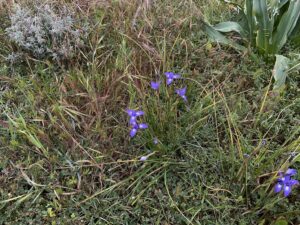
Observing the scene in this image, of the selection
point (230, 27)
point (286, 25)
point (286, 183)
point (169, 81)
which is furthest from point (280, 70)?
point (286, 183)

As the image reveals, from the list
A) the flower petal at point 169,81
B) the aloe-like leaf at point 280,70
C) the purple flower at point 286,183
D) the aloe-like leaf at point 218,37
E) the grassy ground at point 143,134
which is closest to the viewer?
the purple flower at point 286,183

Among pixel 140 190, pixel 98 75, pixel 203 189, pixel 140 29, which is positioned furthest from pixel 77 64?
pixel 203 189

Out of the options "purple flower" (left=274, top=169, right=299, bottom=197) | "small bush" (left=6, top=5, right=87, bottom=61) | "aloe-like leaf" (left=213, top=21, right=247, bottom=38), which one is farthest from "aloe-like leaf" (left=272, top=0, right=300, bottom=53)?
"small bush" (left=6, top=5, right=87, bottom=61)

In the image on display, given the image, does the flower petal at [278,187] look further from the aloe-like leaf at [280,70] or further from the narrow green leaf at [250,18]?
the narrow green leaf at [250,18]

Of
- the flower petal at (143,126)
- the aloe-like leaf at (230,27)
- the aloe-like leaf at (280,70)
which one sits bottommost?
the flower petal at (143,126)

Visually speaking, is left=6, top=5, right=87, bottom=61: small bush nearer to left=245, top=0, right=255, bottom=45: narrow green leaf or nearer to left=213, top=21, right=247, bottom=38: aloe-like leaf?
left=213, top=21, right=247, bottom=38: aloe-like leaf

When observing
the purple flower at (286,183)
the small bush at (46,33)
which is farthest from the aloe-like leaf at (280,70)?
the small bush at (46,33)
